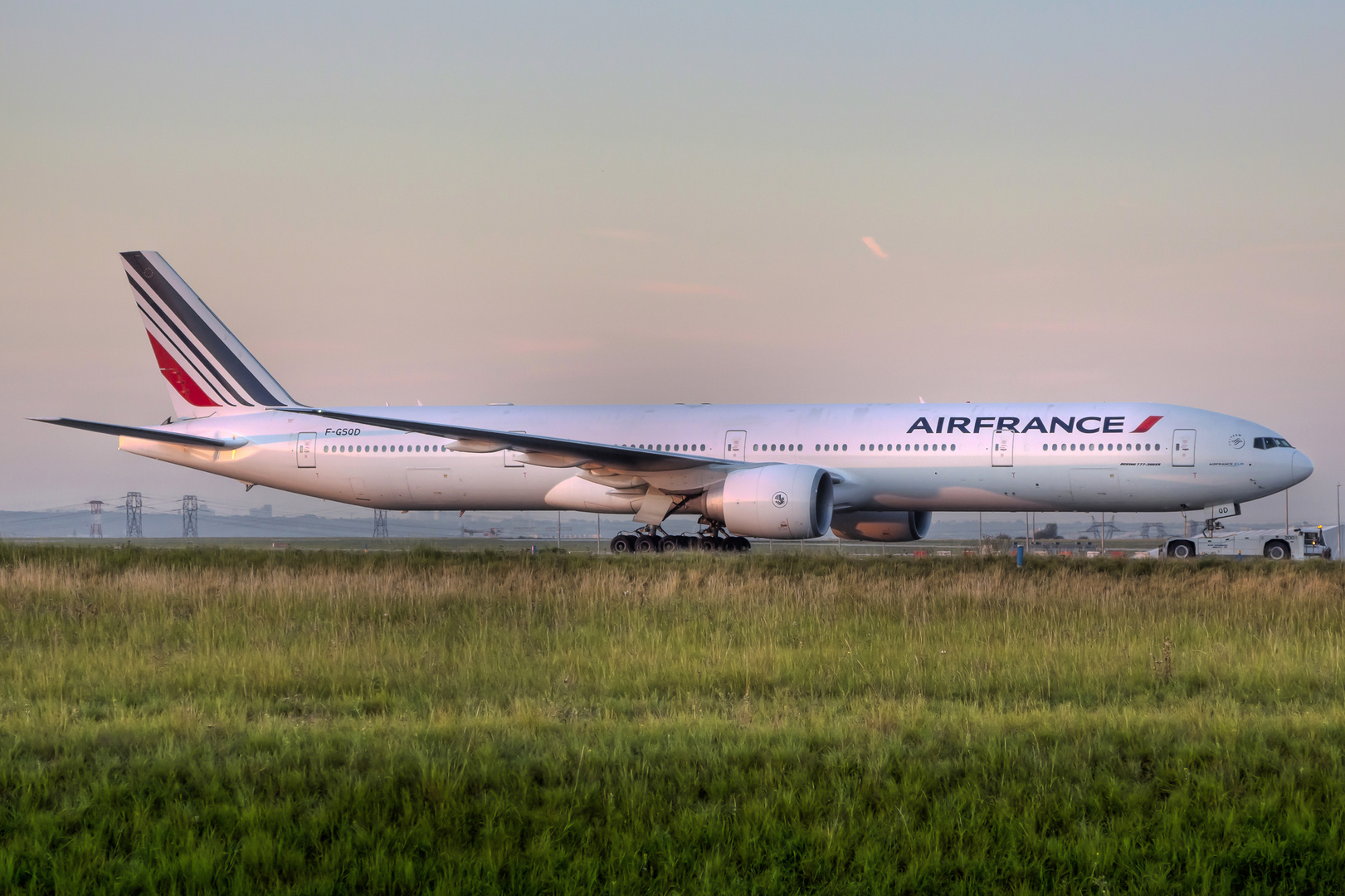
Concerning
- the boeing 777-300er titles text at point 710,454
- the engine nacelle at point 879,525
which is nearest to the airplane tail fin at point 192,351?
the boeing 777-300er titles text at point 710,454

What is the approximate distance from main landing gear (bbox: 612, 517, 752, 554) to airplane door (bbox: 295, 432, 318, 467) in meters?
9.43

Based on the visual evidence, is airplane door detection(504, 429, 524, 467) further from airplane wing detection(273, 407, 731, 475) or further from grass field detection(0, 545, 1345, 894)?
grass field detection(0, 545, 1345, 894)

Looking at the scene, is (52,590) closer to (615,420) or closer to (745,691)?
(745,691)

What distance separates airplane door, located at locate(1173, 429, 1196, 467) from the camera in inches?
1038

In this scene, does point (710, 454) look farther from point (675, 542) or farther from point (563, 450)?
point (563, 450)

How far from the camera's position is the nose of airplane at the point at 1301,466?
2600cm

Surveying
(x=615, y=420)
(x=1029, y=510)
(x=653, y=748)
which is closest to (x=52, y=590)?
(x=653, y=748)

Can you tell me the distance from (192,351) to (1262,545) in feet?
95.6

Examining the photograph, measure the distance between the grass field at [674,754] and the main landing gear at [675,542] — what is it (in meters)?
14.2

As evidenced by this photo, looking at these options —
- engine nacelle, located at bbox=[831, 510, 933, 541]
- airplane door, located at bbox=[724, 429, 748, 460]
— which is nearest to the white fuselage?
airplane door, located at bbox=[724, 429, 748, 460]

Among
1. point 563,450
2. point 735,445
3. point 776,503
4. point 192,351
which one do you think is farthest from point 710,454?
point 192,351

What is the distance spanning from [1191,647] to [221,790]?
9.46 m

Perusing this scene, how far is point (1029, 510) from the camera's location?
2792 centimetres

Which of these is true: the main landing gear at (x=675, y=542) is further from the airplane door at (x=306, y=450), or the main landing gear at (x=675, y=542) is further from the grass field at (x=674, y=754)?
the grass field at (x=674, y=754)
